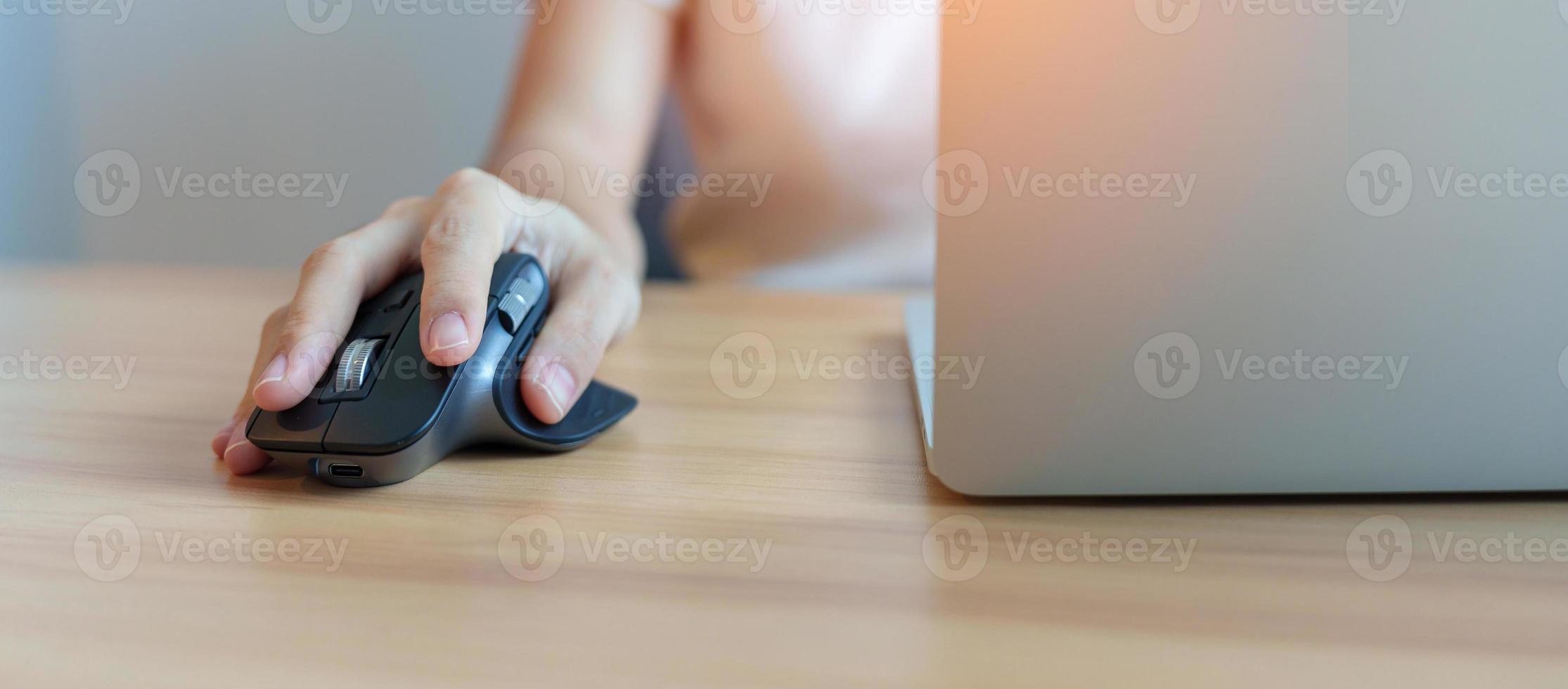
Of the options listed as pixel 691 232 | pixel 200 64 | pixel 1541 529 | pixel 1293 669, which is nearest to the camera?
pixel 1293 669

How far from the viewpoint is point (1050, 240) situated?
0.38m

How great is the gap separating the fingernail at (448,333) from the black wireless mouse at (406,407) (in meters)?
0.01

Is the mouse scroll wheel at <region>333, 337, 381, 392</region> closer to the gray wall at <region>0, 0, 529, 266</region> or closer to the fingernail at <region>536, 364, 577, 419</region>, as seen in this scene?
the fingernail at <region>536, 364, 577, 419</region>

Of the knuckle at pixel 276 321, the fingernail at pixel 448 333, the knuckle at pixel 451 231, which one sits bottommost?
the knuckle at pixel 276 321

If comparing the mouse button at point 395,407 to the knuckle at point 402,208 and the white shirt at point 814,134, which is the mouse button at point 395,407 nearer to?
the knuckle at point 402,208

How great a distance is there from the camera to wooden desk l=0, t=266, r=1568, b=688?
0.28 metres

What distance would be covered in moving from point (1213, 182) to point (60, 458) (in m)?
0.53

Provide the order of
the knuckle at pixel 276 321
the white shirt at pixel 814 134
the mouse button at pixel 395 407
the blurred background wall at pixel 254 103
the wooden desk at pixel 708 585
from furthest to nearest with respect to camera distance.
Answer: the blurred background wall at pixel 254 103
the white shirt at pixel 814 134
the knuckle at pixel 276 321
the mouse button at pixel 395 407
the wooden desk at pixel 708 585

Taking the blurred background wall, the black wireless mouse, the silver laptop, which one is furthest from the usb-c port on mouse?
the blurred background wall

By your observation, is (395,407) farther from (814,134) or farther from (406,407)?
(814,134)

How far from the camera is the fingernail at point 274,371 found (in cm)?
43

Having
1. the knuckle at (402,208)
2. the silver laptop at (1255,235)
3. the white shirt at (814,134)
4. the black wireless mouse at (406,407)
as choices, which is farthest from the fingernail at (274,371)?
the white shirt at (814,134)

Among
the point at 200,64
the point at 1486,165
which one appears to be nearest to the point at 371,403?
the point at 1486,165

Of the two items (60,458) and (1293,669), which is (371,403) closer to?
(60,458)
